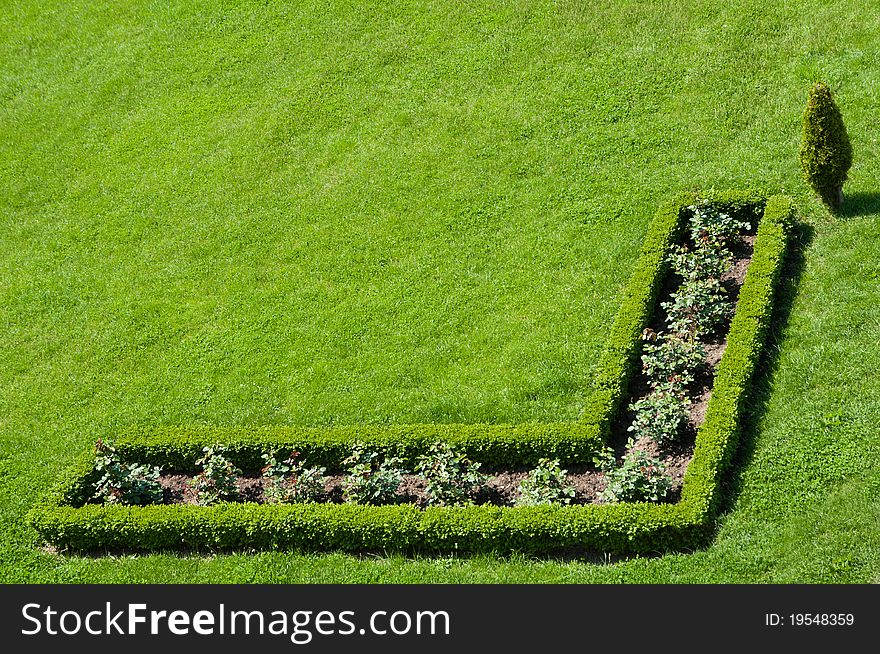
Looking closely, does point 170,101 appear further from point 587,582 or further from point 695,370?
point 587,582

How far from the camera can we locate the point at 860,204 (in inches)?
609

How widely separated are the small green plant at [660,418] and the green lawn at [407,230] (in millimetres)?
869

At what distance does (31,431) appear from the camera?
15070 millimetres

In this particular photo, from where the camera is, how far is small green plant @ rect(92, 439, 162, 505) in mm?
13469

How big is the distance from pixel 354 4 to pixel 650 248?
972 cm

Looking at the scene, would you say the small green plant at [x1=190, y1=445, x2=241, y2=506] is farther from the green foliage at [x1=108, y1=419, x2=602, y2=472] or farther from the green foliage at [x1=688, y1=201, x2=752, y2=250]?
the green foliage at [x1=688, y1=201, x2=752, y2=250]

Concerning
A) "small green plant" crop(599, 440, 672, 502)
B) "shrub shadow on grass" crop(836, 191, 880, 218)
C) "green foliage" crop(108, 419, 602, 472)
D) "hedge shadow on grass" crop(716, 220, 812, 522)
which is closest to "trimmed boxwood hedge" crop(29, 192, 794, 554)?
"green foliage" crop(108, 419, 602, 472)

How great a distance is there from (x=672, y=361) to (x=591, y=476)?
200 cm

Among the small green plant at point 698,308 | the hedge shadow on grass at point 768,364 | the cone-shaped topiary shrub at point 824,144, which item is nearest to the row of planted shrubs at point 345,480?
the hedge shadow on grass at point 768,364

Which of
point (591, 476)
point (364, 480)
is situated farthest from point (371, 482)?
point (591, 476)

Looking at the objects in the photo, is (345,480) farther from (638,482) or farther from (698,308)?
(698,308)

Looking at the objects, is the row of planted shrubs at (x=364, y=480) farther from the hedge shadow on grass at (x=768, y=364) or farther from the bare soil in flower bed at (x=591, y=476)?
the hedge shadow on grass at (x=768, y=364)

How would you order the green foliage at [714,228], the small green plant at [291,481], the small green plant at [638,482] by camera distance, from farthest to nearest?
the green foliage at [714,228], the small green plant at [291,481], the small green plant at [638,482]

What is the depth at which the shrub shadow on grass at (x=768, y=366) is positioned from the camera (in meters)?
12.2
